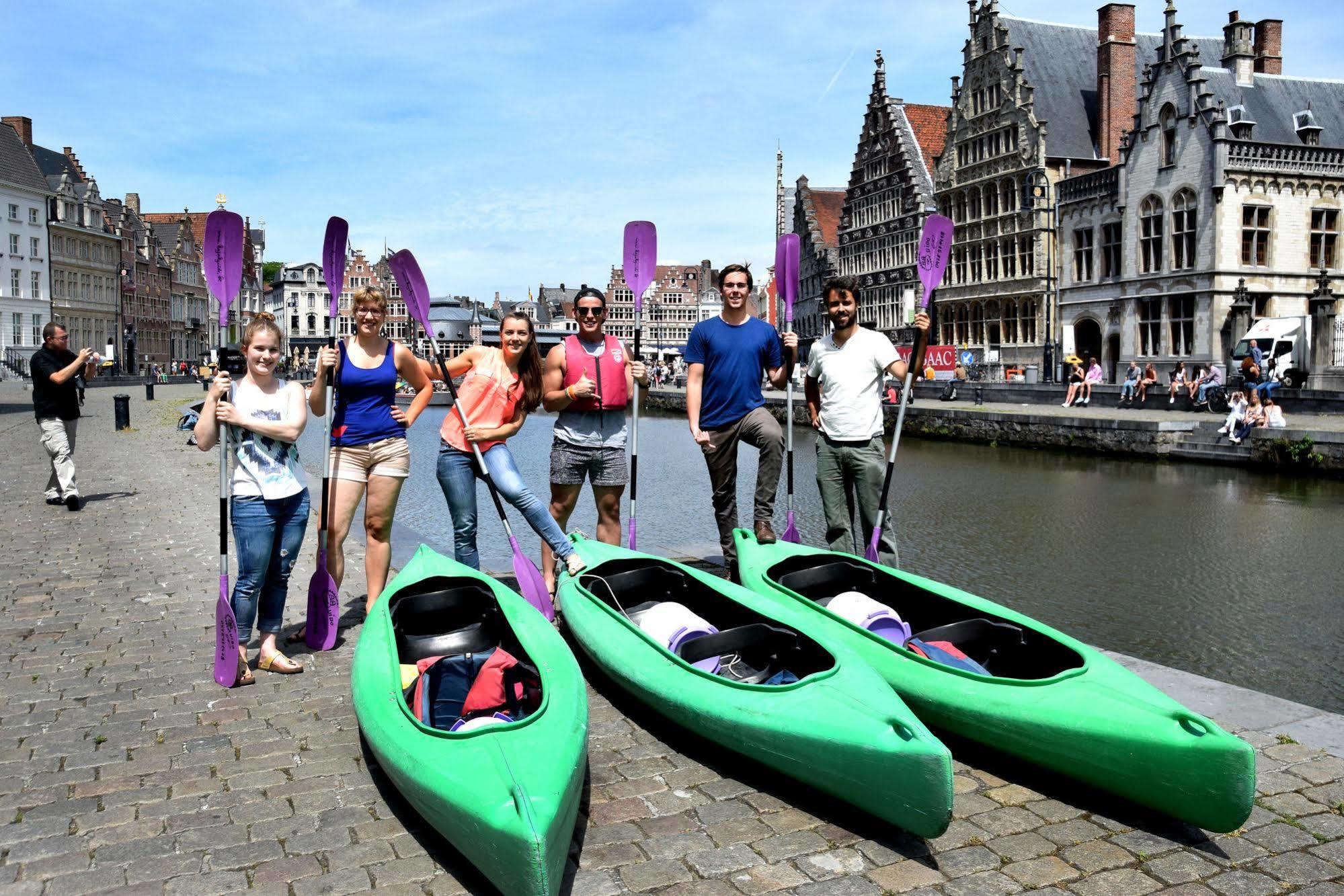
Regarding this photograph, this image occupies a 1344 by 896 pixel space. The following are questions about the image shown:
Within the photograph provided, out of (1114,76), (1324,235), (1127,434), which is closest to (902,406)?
(1127,434)

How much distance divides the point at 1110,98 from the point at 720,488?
34.9 meters

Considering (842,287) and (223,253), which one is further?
(842,287)

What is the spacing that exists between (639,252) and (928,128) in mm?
40985

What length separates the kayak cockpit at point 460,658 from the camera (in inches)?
149

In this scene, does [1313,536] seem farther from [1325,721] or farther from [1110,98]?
[1110,98]

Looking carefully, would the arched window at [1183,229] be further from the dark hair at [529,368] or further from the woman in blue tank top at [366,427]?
the woman in blue tank top at [366,427]

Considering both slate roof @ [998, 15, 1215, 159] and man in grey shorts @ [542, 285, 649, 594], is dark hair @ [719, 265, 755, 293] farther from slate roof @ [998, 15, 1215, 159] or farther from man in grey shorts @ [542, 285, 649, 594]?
slate roof @ [998, 15, 1215, 159]

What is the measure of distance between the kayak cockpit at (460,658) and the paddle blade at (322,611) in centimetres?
79

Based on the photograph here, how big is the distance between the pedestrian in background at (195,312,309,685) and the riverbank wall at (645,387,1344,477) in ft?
32.9

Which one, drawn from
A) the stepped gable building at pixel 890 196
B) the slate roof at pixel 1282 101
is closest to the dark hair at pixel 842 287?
the slate roof at pixel 1282 101

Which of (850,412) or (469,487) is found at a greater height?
(850,412)

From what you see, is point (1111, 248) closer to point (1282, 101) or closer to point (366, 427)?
point (1282, 101)

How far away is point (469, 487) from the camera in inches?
226

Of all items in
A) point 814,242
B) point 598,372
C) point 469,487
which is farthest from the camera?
point 814,242
